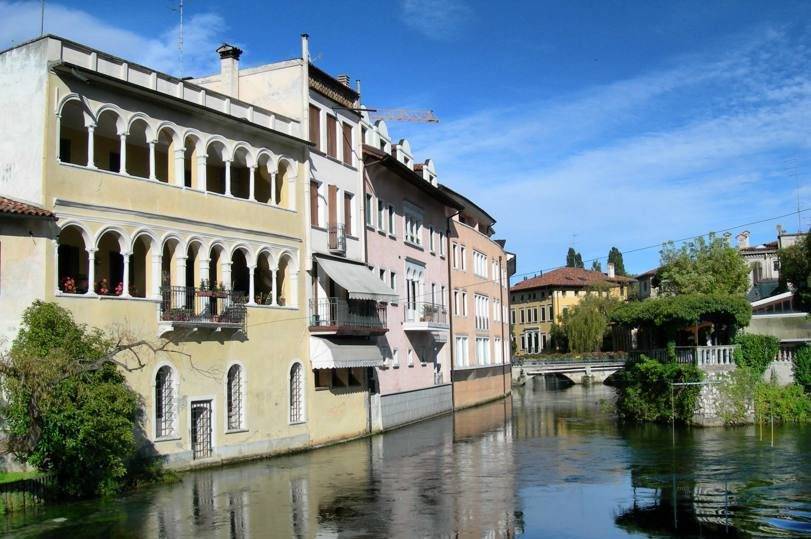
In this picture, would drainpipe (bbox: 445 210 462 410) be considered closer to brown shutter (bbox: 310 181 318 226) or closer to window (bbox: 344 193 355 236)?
window (bbox: 344 193 355 236)

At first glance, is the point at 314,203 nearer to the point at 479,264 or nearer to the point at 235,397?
the point at 235,397

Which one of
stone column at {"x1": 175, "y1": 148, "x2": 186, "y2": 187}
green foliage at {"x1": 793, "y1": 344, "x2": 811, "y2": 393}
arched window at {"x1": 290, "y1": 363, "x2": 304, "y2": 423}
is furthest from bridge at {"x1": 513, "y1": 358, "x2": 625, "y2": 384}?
stone column at {"x1": 175, "y1": 148, "x2": 186, "y2": 187}

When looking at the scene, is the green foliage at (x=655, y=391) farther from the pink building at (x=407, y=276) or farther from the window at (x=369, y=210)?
the window at (x=369, y=210)

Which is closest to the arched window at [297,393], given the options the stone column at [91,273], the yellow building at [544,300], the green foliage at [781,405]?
the stone column at [91,273]

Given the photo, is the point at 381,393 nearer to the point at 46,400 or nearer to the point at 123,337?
the point at 123,337

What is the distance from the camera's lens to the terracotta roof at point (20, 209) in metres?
21.4

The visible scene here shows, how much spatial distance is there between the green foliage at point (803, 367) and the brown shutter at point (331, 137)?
2339 centimetres

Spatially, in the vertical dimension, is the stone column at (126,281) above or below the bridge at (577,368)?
above

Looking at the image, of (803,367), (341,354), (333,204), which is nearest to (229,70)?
(333,204)

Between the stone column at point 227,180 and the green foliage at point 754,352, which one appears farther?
the green foliage at point 754,352

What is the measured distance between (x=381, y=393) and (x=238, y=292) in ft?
41.4

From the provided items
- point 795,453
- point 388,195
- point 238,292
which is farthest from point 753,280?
point 238,292

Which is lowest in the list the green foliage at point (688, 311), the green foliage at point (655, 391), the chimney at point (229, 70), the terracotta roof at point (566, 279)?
the green foliage at point (655, 391)

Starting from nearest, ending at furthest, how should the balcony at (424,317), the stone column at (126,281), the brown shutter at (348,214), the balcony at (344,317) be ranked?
the stone column at (126,281) < the balcony at (344,317) < the brown shutter at (348,214) < the balcony at (424,317)
